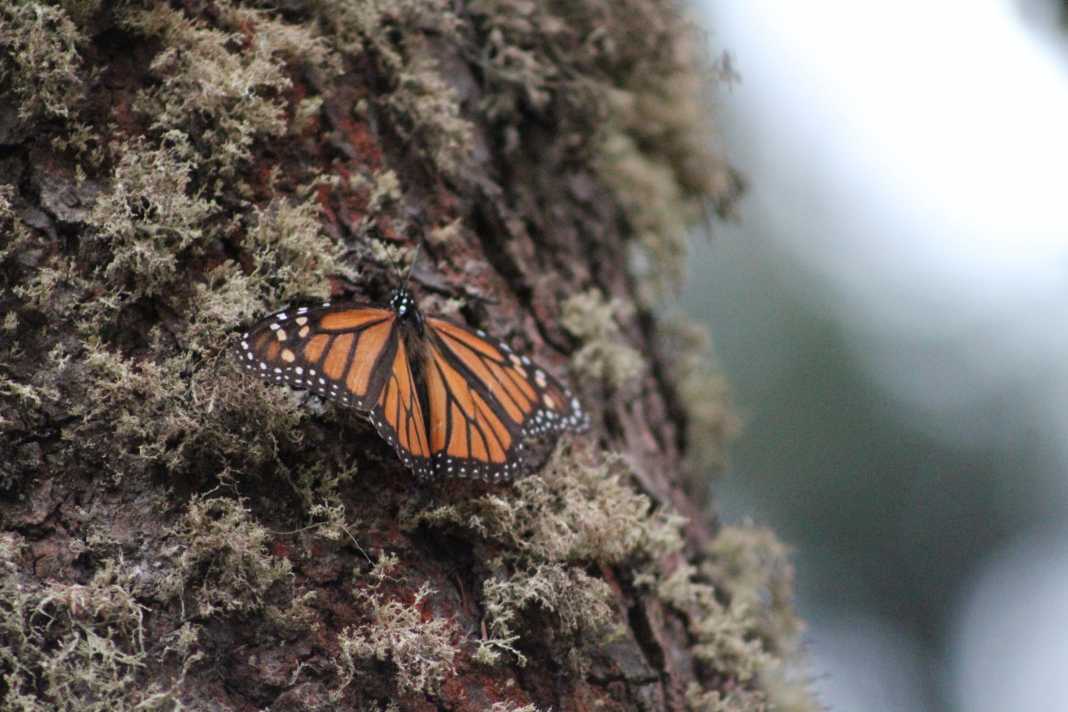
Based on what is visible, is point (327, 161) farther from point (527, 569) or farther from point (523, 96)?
point (527, 569)

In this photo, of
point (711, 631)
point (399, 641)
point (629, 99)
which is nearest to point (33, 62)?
point (399, 641)

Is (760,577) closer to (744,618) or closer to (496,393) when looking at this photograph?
(744,618)

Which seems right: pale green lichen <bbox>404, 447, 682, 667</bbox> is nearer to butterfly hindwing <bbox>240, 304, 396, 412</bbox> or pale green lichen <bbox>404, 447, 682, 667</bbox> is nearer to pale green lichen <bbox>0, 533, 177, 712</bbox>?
butterfly hindwing <bbox>240, 304, 396, 412</bbox>

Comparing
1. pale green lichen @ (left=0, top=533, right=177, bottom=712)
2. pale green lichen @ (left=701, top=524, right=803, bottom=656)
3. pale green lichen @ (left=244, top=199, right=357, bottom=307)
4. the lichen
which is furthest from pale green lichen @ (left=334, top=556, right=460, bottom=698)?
the lichen

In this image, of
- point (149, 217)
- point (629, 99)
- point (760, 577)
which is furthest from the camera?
point (629, 99)

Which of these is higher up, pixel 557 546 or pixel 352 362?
pixel 352 362

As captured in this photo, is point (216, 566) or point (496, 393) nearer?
point (216, 566)

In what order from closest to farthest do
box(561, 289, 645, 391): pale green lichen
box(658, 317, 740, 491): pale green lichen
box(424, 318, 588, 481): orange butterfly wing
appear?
box(424, 318, 588, 481): orange butterfly wing → box(561, 289, 645, 391): pale green lichen → box(658, 317, 740, 491): pale green lichen

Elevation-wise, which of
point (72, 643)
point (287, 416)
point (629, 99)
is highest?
point (629, 99)
